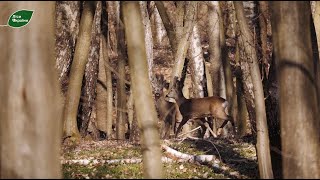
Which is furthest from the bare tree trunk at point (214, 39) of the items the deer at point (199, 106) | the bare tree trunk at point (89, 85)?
the bare tree trunk at point (89, 85)

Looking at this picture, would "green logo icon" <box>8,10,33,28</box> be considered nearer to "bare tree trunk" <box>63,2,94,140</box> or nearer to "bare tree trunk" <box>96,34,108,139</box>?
"bare tree trunk" <box>63,2,94,140</box>

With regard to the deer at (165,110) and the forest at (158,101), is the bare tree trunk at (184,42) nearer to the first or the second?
the forest at (158,101)

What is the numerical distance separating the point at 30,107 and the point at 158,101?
39.7 ft

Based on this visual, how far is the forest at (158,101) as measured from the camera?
7004 mm

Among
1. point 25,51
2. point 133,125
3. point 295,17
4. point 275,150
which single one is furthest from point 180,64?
point 25,51

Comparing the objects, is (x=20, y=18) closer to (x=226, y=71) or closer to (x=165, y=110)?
(x=165, y=110)

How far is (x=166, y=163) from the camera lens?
1193 centimetres

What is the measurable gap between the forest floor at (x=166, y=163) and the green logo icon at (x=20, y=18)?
11.5 ft

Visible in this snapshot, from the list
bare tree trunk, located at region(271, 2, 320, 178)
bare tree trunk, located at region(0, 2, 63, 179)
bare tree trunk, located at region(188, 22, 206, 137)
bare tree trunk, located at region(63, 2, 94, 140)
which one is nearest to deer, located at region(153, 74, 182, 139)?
bare tree trunk, located at region(188, 22, 206, 137)

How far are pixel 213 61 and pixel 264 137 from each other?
10.6m

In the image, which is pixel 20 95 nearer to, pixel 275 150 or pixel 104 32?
pixel 275 150

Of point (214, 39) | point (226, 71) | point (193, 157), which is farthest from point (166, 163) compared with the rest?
point (226, 71)

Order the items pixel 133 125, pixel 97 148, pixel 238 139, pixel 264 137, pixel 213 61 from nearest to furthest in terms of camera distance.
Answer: pixel 264 137 < pixel 97 148 < pixel 238 139 < pixel 133 125 < pixel 213 61

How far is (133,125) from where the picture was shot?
55.7ft
